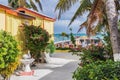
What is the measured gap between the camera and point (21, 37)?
1777 centimetres

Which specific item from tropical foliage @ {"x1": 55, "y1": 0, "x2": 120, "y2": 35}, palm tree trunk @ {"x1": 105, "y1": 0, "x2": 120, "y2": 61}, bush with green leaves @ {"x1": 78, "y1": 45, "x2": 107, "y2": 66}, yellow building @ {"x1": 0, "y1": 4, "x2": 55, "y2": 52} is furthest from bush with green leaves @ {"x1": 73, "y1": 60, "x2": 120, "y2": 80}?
yellow building @ {"x1": 0, "y1": 4, "x2": 55, "y2": 52}

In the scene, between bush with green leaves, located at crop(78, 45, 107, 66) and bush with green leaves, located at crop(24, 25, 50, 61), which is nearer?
bush with green leaves, located at crop(78, 45, 107, 66)

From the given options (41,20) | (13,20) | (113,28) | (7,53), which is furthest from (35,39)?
(113,28)

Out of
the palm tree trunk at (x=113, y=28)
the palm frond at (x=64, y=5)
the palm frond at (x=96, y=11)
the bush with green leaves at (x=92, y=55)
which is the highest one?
the palm frond at (x=64, y=5)

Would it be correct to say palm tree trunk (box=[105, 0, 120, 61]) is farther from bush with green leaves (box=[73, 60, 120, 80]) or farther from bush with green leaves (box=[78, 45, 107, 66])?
Answer: bush with green leaves (box=[78, 45, 107, 66])

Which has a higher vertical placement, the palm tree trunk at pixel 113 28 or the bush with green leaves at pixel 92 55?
the palm tree trunk at pixel 113 28

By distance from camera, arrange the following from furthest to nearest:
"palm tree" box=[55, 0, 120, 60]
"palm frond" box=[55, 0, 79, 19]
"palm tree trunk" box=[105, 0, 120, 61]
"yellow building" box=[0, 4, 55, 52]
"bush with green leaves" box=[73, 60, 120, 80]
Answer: "yellow building" box=[0, 4, 55, 52], "palm frond" box=[55, 0, 79, 19], "palm tree" box=[55, 0, 120, 60], "palm tree trunk" box=[105, 0, 120, 61], "bush with green leaves" box=[73, 60, 120, 80]

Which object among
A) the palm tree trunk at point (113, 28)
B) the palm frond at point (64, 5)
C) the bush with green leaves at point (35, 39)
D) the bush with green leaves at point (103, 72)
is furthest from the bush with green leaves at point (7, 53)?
the bush with green leaves at point (35, 39)

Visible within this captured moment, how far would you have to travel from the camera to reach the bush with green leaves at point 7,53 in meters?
11.0

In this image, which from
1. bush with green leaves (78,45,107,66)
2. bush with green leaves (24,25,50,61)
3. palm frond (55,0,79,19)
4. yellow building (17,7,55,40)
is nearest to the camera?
bush with green leaves (78,45,107,66)

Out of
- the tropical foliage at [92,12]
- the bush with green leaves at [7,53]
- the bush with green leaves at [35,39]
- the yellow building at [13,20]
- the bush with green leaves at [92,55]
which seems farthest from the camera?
the bush with green leaves at [35,39]

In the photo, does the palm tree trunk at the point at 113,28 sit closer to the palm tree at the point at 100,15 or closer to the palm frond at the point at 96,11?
the palm tree at the point at 100,15

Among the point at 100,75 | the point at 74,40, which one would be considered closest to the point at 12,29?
the point at 100,75

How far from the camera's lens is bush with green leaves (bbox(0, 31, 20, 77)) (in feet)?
36.1
